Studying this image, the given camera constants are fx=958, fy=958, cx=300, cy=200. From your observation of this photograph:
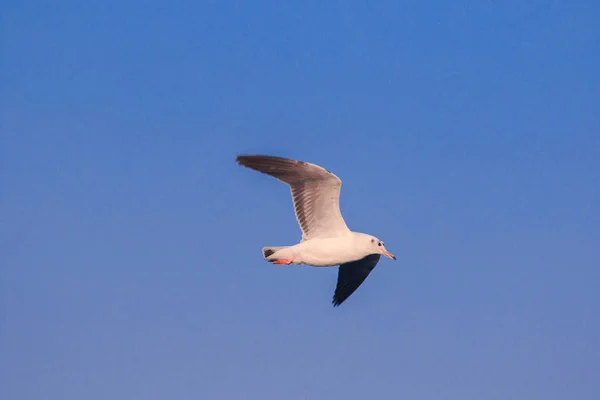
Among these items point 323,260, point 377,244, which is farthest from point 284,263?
point 377,244

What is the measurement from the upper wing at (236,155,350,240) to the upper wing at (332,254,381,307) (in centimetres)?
235

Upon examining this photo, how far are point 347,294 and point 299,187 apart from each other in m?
4.87

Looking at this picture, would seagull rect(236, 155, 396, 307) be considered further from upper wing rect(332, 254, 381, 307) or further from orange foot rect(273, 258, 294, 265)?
upper wing rect(332, 254, 381, 307)

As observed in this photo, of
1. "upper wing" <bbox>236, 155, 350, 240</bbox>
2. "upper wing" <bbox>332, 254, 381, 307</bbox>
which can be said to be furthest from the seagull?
"upper wing" <bbox>332, 254, 381, 307</bbox>

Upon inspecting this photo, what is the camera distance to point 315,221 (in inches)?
1136

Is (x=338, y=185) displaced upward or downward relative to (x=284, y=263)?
upward

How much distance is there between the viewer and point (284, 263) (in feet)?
93.7

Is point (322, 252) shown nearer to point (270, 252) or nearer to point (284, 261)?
point (284, 261)

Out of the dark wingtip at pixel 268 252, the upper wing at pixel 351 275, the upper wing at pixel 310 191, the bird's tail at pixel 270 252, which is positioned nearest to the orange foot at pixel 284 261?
the bird's tail at pixel 270 252

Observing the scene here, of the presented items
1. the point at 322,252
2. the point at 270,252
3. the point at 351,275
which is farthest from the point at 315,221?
the point at 351,275

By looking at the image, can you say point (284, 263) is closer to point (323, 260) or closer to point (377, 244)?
point (323, 260)

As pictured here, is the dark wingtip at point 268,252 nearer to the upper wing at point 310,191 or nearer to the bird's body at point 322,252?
the bird's body at point 322,252

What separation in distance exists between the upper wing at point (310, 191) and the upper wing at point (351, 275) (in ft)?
7.71

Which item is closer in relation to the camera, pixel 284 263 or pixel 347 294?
pixel 284 263
